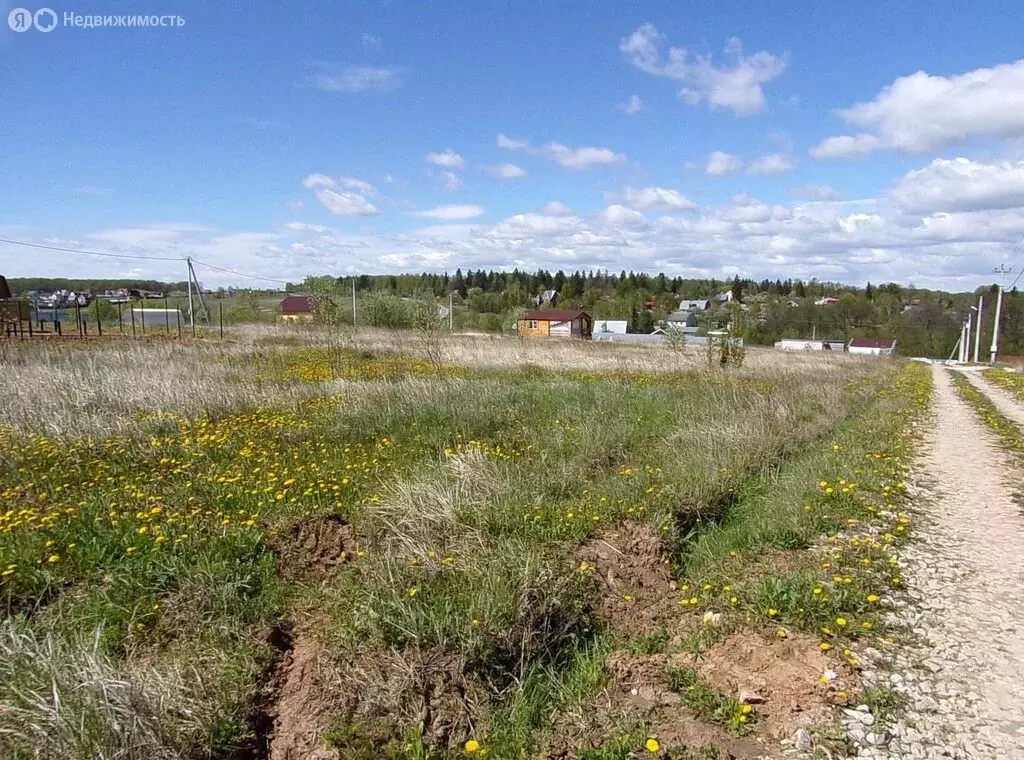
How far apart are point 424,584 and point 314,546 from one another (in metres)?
1.29

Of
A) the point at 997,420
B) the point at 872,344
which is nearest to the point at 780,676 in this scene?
the point at 997,420

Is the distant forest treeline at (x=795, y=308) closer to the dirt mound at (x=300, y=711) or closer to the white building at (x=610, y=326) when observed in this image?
the white building at (x=610, y=326)

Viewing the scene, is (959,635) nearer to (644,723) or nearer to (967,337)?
(644,723)

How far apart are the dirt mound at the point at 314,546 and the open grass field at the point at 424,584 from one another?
23mm

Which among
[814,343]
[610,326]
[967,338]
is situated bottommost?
[814,343]

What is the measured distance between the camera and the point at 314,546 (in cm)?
452

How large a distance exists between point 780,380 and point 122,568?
616 inches

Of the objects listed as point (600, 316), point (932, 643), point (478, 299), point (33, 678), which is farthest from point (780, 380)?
point (478, 299)

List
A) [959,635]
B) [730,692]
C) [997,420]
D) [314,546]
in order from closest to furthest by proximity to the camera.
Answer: [730,692] → [959,635] → [314,546] → [997,420]

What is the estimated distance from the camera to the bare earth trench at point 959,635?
8.74 feet

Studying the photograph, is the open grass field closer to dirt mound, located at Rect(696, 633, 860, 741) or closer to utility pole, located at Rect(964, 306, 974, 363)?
dirt mound, located at Rect(696, 633, 860, 741)

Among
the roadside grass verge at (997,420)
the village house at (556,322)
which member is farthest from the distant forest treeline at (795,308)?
the roadside grass verge at (997,420)

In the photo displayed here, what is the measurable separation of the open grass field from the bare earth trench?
9.0 inches

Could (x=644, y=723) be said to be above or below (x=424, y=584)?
below
